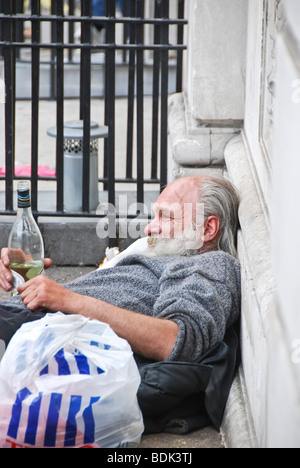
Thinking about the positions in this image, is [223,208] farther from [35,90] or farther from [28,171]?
[28,171]

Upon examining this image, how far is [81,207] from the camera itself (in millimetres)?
5039

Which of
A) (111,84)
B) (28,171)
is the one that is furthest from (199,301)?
(28,171)

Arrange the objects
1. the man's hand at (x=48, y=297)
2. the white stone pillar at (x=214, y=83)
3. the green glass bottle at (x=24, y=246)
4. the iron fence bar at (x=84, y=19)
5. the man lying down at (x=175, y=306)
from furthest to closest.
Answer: the iron fence bar at (x=84, y=19), the white stone pillar at (x=214, y=83), the green glass bottle at (x=24, y=246), the man's hand at (x=48, y=297), the man lying down at (x=175, y=306)

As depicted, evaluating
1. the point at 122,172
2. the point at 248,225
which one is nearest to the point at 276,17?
the point at 248,225

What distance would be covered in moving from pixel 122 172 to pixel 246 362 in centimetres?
434

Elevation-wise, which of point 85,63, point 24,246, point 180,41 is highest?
point 180,41

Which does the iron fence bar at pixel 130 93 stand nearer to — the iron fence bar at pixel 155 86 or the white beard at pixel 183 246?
the iron fence bar at pixel 155 86

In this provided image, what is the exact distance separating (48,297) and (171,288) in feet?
1.46

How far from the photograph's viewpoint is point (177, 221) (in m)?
3.37

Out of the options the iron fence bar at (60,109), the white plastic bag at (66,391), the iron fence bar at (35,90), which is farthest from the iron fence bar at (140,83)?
the white plastic bag at (66,391)

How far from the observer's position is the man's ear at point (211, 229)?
3.33 metres

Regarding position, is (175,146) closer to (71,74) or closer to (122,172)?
(122,172)

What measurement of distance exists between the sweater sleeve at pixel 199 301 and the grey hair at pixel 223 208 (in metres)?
0.24

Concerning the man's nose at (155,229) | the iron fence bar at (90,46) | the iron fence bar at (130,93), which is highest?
the iron fence bar at (90,46)
